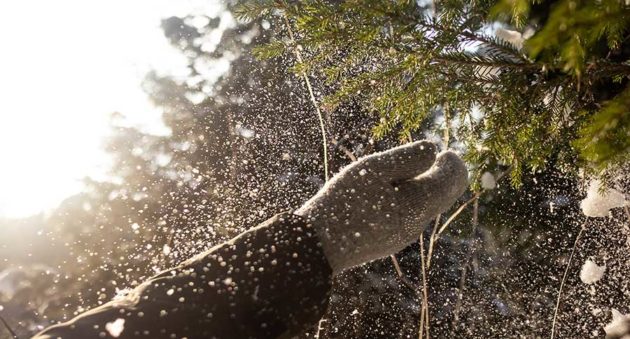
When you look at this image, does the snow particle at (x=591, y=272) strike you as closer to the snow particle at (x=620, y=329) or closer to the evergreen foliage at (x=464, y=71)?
the snow particle at (x=620, y=329)

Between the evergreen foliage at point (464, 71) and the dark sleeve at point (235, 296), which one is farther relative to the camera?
the evergreen foliage at point (464, 71)

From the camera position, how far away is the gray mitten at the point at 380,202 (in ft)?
5.31

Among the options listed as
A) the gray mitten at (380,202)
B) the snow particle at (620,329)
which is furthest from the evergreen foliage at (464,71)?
the snow particle at (620,329)

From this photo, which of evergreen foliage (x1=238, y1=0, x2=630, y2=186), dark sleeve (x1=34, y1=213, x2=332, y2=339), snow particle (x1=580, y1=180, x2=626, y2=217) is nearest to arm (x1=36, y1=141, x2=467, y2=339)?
dark sleeve (x1=34, y1=213, x2=332, y2=339)

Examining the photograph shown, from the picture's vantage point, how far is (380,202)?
5.60 feet

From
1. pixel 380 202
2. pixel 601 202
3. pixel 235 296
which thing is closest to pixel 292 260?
pixel 235 296

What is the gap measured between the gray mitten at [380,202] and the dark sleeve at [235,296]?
125 mm

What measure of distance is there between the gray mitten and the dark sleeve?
125 mm

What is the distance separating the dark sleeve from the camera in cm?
121

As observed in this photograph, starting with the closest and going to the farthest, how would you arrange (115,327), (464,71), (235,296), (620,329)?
1. (115,327)
2. (235,296)
3. (464,71)
4. (620,329)

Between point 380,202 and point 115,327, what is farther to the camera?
point 380,202

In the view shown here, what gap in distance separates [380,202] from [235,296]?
0.71 metres

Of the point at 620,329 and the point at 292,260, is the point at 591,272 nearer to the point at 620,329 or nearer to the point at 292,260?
the point at 620,329

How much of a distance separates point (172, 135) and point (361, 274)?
5375 millimetres
